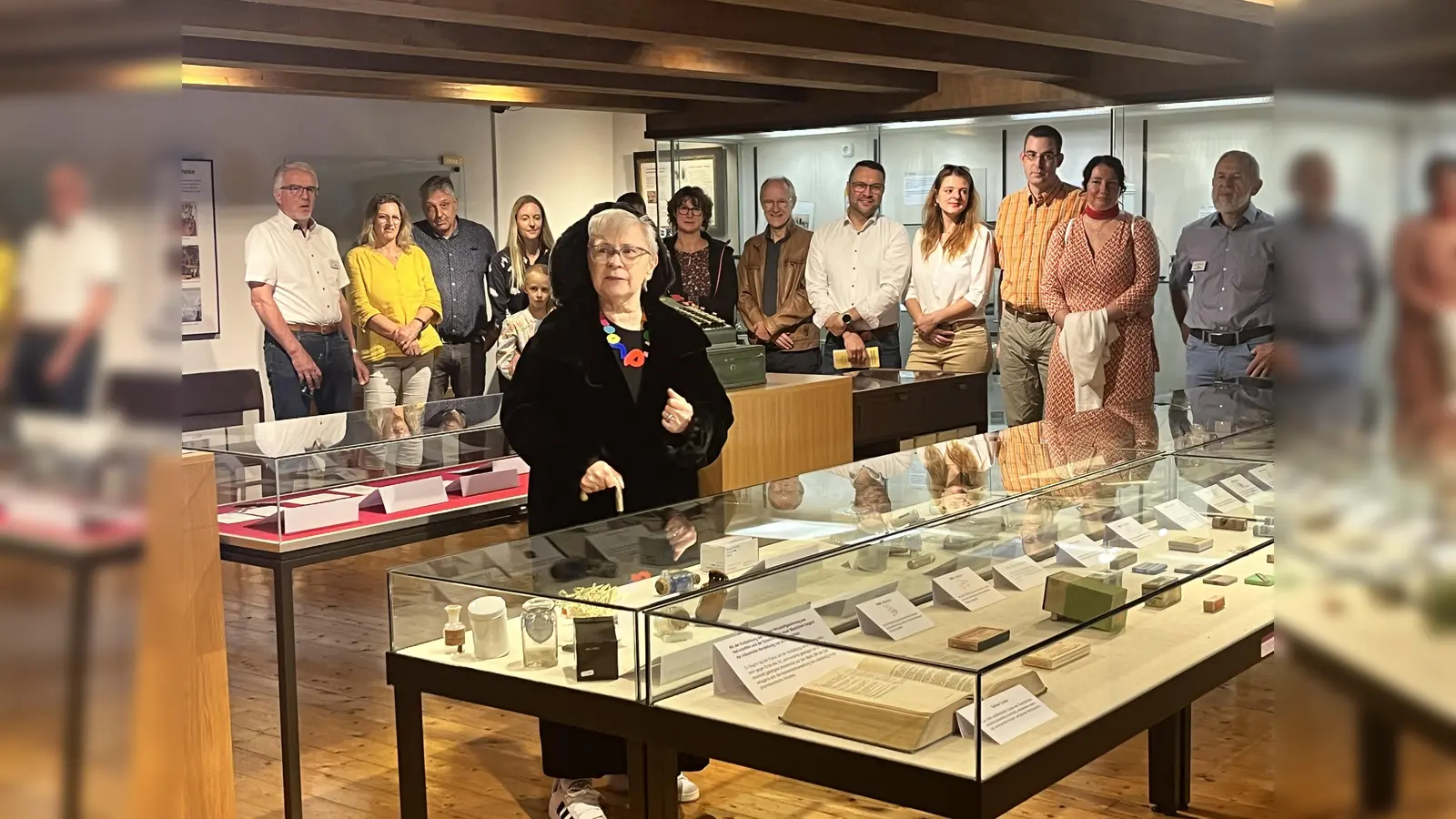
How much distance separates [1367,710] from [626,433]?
330 centimetres

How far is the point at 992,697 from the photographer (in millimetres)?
1987

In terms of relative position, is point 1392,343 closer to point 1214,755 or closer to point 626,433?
point 626,433

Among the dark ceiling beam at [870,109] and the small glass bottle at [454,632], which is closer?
the small glass bottle at [454,632]

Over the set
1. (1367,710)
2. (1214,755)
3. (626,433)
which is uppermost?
(1367,710)

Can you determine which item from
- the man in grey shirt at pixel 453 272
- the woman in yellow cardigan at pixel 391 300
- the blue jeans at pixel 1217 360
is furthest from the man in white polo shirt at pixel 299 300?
the blue jeans at pixel 1217 360

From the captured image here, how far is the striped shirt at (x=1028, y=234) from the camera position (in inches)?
284

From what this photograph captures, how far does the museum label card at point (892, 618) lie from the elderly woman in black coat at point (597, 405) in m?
1.18

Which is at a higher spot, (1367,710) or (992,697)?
(1367,710)

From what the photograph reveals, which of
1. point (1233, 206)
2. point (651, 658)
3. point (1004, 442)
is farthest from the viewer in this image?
point (1233, 206)

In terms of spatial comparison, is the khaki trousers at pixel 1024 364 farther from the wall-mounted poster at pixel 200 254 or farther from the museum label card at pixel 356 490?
the wall-mounted poster at pixel 200 254

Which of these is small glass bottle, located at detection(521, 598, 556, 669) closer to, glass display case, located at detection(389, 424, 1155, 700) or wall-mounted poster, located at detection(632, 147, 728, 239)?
glass display case, located at detection(389, 424, 1155, 700)

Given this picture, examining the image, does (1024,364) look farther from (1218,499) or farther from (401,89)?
(1218,499)

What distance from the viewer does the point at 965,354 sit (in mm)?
7578

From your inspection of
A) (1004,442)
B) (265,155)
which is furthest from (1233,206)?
(265,155)
